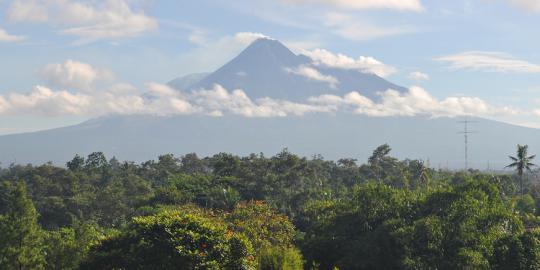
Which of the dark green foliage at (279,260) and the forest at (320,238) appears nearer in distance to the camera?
the forest at (320,238)

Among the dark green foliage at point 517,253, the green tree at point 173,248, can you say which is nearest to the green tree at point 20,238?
the green tree at point 173,248

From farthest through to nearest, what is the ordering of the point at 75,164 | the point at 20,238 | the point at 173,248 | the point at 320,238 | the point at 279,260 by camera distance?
1. the point at 75,164
2. the point at 320,238
3. the point at 20,238
4. the point at 279,260
5. the point at 173,248

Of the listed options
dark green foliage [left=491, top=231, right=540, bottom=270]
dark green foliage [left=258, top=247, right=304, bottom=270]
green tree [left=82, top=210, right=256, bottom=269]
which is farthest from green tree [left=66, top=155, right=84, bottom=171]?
dark green foliage [left=491, top=231, right=540, bottom=270]

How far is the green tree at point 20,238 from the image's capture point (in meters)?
31.4

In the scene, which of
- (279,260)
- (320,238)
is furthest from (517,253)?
(279,260)

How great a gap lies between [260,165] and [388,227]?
43165 millimetres

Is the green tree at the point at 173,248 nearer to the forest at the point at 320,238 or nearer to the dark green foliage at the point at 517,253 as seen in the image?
the forest at the point at 320,238

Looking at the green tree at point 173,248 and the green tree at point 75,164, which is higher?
the green tree at point 75,164

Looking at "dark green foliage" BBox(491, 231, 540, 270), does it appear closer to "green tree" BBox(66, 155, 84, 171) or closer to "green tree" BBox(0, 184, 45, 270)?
"green tree" BBox(0, 184, 45, 270)

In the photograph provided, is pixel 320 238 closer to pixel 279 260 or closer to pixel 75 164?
pixel 279 260

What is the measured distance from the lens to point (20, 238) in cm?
3228

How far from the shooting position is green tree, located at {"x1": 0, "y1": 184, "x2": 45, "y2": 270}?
31359 mm

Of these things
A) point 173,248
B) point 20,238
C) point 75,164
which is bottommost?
point 20,238

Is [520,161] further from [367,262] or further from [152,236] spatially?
[152,236]
